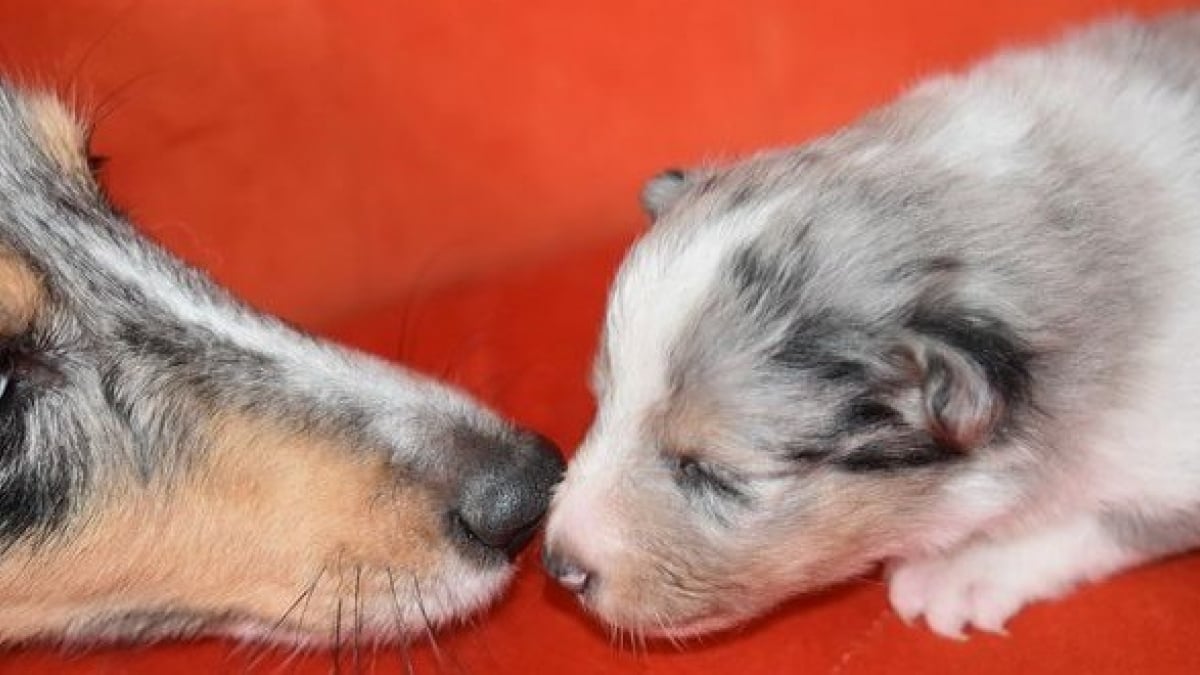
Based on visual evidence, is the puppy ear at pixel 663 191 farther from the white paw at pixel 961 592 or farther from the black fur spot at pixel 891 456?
the white paw at pixel 961 592

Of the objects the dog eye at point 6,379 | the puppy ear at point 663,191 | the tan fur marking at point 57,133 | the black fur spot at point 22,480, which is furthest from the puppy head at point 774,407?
the tan fur marking at point 57,133

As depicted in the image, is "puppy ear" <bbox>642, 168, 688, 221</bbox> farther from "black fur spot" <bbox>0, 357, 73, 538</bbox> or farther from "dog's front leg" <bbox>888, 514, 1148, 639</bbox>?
"black fur spot" <bbox>0, 357, 73, 538</bbox>

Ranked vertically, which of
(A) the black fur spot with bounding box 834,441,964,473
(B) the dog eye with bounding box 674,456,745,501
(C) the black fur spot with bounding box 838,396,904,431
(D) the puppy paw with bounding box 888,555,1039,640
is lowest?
(D) the puppy paw with bounding box 888,555,1039,640

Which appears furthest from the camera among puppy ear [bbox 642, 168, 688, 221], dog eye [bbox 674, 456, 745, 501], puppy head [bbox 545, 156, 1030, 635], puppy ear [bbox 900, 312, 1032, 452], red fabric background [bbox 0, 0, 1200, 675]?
red fabric background [bbox 0, 0, 1200, 675]

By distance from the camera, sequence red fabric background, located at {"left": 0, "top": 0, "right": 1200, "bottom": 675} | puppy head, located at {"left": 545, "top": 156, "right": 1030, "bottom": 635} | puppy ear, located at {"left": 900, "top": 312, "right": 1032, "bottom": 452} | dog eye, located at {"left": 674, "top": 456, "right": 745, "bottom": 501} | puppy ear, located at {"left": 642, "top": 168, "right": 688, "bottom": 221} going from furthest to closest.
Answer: red fabric background, located at {"left": 0, "top": 0, "right": 1200, "bottom": 675} < puppy ear, located at {"left": 642, "top": 168, "right": 688, "bottom": 221} < dog eye, located at {"left": 674, "top": 456, "right": 745, "bottom": 501} < puppy head, located at {"left": 545, "top": 156, "right": 1030, "bottom": 635} < puppy ear, located at {"left": 900, "top": 312, "right": 1032, "bottom": 452}

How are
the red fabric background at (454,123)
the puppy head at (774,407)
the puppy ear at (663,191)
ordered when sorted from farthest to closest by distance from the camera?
the red fabric background at (454,123) → the puppy ear at (663,191) → the puppy head at (774,407)

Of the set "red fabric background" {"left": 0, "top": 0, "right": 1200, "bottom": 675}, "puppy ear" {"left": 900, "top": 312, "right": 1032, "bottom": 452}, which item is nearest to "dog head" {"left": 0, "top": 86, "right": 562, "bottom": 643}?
"puppy ear" {"left": 900, "top": 312, "right": 1032, "bottom": 452}

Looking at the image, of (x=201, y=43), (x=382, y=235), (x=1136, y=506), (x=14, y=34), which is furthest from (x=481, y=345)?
(x=1136, y=506)
